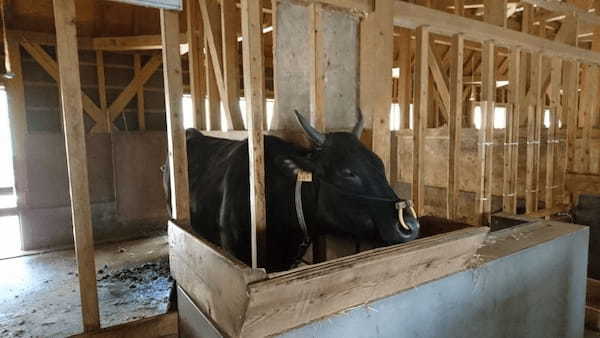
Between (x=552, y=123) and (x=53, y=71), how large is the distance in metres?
7.31

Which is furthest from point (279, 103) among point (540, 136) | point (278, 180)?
point (540, 136)

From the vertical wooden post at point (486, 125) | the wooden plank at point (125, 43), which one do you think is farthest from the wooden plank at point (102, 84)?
the vertical wooden post at point (486, 125)

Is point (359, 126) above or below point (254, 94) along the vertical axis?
below

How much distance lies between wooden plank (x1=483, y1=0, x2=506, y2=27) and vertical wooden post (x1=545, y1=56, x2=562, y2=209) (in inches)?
44.1

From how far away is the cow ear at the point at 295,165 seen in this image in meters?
2.05

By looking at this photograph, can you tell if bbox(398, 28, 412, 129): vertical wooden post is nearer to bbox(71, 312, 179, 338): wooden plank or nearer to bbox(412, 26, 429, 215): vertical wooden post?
bbox(412, 26, 429, 215): vertical wooden post

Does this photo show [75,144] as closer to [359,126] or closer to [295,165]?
[295,165]

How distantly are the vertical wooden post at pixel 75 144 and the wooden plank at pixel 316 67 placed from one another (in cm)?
121

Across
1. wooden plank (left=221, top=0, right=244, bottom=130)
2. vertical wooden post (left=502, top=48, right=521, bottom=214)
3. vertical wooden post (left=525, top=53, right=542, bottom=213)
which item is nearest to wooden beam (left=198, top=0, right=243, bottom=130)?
wooden plank (left=221, top=0, right=244, bottom=130)

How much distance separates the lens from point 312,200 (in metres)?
2.14

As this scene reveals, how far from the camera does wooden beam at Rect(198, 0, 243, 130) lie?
361 cm

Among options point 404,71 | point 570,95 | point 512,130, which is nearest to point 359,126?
point 512,130

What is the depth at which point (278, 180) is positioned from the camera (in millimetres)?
2301

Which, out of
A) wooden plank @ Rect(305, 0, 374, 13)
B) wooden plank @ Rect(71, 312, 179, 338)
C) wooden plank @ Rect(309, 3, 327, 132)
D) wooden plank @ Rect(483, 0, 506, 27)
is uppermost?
wooden plank @ Rect(483, 0, 506, 27)
